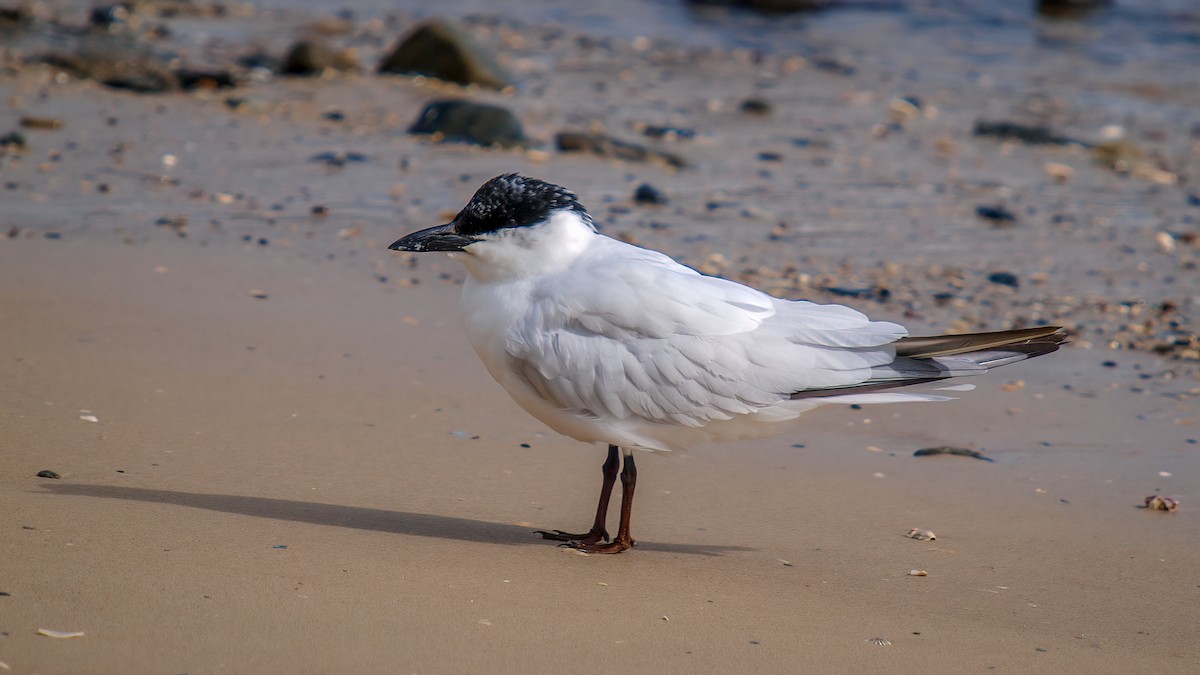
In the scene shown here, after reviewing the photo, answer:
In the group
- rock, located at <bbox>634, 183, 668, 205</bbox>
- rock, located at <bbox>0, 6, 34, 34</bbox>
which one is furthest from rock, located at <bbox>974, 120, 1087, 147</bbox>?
rock, located at <bbox>0, 6, 34, 34</bbox>

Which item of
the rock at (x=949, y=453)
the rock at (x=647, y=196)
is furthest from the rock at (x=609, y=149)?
the rock at (x=949, y=453)

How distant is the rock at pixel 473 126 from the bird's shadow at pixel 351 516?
5342 millimetres

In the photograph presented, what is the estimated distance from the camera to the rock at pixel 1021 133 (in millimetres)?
10727

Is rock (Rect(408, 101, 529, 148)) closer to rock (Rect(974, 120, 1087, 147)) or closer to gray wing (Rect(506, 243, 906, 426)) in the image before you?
rock (Rect(974, 120, 1087, 147))

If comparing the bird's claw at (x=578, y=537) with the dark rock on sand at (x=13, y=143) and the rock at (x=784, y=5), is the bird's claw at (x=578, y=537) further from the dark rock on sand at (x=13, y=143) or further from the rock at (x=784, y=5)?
the rock at (x=784, y=5)

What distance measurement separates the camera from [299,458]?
475cm

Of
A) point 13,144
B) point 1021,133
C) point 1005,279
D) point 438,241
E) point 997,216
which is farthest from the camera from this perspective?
point 1021,133

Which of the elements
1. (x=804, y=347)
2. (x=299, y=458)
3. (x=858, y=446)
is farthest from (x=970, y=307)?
(x=299, y=458)

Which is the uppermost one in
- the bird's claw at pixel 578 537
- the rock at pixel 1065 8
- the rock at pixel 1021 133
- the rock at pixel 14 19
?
the rock at pixel 1065 8

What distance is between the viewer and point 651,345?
413 centimetres

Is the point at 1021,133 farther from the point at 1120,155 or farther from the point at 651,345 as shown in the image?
the point at 651,345

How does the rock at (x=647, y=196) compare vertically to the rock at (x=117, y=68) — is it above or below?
below

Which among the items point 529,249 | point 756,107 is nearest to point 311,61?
point 756,107

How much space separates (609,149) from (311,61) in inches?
128
